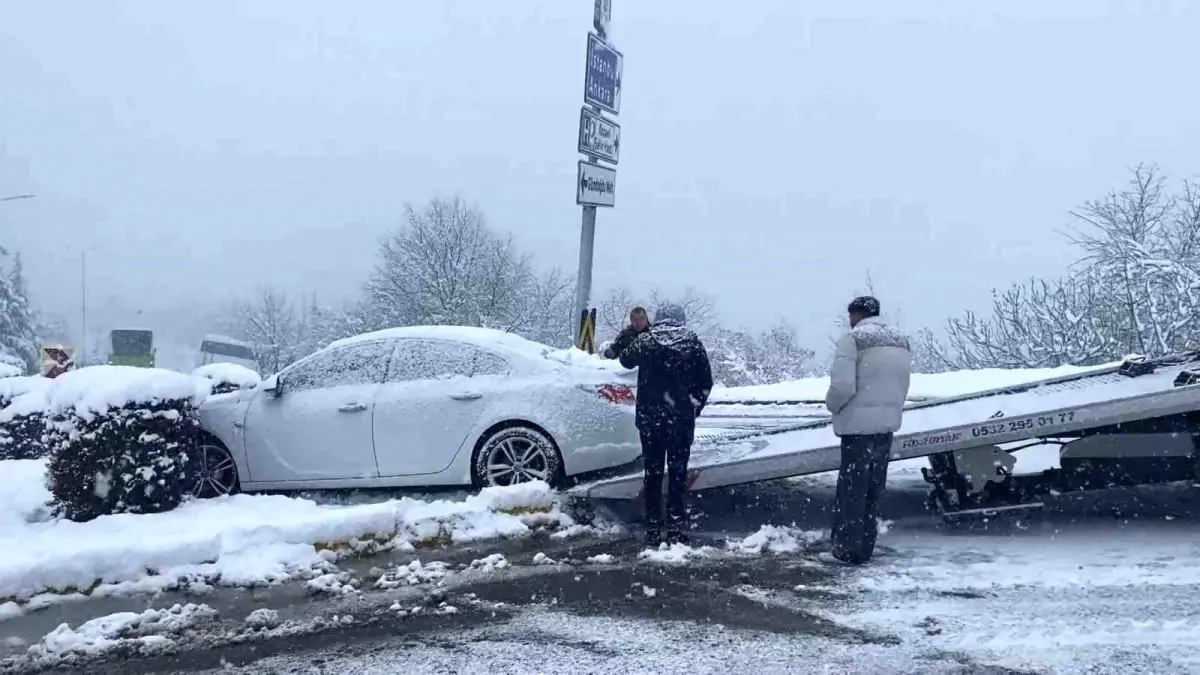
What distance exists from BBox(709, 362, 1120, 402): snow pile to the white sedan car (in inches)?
230

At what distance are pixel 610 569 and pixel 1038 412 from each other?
111 inches

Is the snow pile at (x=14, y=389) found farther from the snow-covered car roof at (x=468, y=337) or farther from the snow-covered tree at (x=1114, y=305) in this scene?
the snow-covered tree at (x=1114, y=305)

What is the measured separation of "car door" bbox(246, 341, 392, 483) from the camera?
7930 mm

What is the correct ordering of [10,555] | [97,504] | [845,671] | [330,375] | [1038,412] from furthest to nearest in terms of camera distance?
[330,375] < [97,504] < [1038,412] < [10,555] < [845,671]

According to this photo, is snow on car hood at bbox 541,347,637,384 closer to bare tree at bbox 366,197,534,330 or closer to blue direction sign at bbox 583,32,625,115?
blue direction sign at bbox 583,32,625,115

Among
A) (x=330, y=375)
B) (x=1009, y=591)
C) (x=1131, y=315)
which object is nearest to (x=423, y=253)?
(x=1131, y=315)

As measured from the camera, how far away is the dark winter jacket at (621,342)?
832 cm

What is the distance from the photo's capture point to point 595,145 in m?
10.8

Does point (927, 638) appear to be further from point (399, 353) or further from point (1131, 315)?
point (1131, 315)

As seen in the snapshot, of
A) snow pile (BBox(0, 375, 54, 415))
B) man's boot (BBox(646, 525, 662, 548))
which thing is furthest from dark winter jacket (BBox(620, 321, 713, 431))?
snow pile (BBox(0, 375, 54, 415))

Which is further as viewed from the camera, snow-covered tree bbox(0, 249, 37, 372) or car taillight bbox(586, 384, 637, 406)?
snow-covered tree bbox(0, 249, 37, 372)

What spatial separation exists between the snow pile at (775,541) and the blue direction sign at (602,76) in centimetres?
567

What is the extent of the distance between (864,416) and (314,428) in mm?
4362

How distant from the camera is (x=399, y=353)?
27.0 feet
